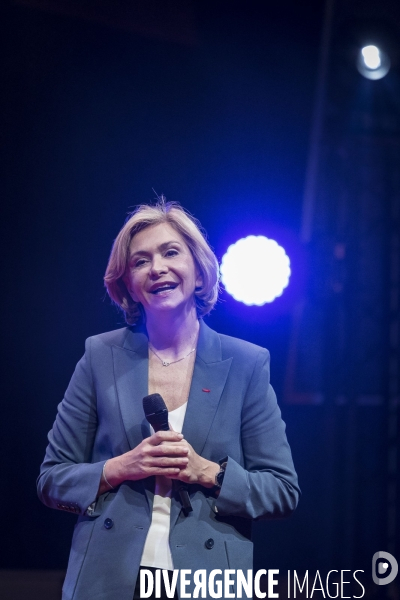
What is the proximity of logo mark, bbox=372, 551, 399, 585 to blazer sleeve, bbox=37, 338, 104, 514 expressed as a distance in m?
2.23

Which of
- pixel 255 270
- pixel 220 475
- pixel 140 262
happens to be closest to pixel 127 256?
pixel 140 262

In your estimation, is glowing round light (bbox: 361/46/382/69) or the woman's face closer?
the woman's face

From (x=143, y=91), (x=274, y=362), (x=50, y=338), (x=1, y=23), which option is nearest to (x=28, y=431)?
(x=50, y=338)

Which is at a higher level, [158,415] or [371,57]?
[371,57]

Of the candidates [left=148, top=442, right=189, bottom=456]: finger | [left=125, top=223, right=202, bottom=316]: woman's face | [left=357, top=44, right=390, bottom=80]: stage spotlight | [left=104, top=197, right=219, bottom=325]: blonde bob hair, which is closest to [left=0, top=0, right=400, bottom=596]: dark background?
[left=357, top=44, right=390, bottom=80]: stage spotlight

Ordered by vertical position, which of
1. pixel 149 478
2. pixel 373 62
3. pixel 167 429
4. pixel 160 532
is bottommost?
pixel 160 532

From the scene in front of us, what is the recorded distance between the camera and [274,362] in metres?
3.58

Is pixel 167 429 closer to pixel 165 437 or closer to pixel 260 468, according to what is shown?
pixel 165 437

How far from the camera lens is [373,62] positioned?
3.45 meters

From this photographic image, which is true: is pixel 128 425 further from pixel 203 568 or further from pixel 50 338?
pixel 50 338

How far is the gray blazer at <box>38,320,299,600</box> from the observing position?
6.04 feet

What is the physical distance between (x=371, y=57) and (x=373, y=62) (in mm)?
29

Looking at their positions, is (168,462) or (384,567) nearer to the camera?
(168,462)

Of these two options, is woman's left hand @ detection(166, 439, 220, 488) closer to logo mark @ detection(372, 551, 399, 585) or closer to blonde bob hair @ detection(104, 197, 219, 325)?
blonde bob hair @ detection(104, 197, 219, 325)
